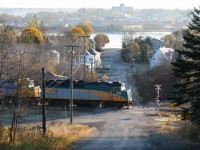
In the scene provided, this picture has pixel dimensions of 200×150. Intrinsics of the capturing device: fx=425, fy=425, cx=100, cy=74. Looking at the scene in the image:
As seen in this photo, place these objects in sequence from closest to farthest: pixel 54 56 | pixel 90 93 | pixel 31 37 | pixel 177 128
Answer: pixel 177 128, pixel 90 93, pixel 54 56, pixel 31 37

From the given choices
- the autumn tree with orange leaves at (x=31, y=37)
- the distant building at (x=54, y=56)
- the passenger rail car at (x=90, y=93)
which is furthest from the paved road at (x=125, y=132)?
the autumn tree with orange leaves at (x=31, y=37)

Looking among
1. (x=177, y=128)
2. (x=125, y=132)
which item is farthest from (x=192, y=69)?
(x=125, y=132)

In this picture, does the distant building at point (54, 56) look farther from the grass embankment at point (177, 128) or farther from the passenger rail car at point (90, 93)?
the grass embankment at point (177, 128)

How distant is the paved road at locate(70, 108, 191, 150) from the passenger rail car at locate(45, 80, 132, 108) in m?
1.47

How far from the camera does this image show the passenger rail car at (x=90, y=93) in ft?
154

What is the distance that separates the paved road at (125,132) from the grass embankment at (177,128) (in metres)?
0.69

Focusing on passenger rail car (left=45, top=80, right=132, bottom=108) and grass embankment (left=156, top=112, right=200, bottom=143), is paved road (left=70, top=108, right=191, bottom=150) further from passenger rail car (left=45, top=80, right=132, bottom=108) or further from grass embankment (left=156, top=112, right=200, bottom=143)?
passenger rail car (left=45, top=80, right=132, bottom=108)

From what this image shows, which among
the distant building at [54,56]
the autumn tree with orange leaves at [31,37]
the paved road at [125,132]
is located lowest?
the paved road at [125,132]

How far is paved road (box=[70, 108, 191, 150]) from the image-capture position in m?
24.1

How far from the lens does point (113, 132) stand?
31547 millimetres

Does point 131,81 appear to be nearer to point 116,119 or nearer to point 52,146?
point 116,119

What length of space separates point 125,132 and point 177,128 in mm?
3992

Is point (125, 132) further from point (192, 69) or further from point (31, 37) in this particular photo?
point (31, 37)

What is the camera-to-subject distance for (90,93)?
155 ft
